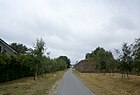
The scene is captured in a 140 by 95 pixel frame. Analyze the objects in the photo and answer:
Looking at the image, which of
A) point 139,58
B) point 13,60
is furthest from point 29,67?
point 139,58

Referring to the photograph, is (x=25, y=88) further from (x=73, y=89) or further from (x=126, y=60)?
(x=126, y=60)

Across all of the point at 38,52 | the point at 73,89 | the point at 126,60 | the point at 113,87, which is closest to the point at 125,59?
the point at 126,60

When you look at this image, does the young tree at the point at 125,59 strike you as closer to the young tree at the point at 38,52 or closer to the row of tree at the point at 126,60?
the row of tree at the point at 126,60

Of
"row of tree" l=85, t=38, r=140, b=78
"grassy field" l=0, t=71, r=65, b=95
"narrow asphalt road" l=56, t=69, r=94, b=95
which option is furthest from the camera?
"row of tree" l=85, t=38, r=140, b=78

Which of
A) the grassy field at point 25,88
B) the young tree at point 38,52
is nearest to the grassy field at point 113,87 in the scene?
the grassy field at point 25,88

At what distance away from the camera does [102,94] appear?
62.8 ft

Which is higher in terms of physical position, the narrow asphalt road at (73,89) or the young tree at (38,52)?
the young tree at (38,52)

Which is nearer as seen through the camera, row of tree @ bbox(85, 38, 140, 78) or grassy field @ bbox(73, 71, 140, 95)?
grassy field @ bbox(73, 71, 140, 95)

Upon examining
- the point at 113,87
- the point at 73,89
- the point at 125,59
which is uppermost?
the point at 125,59

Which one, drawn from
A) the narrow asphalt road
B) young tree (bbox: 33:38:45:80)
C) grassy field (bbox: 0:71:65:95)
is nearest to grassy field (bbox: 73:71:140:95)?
the narrow asphalt road

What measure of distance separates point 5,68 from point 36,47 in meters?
11.4

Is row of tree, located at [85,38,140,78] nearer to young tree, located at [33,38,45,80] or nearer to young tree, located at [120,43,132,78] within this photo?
young tree, located at [120,43,132,78]

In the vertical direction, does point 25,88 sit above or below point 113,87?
below

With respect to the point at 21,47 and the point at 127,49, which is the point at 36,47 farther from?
the point at 21,47
